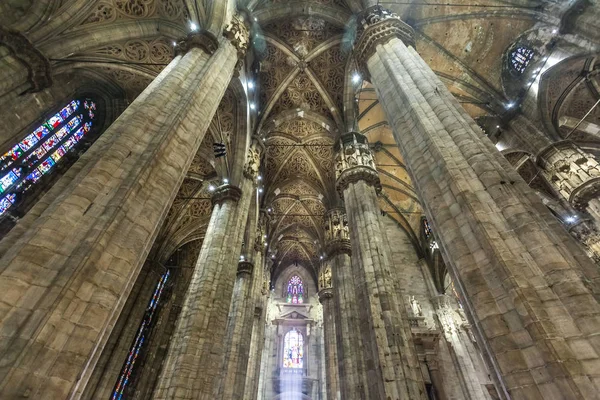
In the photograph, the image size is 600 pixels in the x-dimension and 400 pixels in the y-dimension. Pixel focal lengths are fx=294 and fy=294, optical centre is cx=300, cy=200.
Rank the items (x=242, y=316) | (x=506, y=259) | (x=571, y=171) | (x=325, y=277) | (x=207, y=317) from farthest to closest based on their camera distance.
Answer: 1. (x=325, y=277)
2. (x=242, y=316)
3. (x=571, y=171)
4. (x=207, y=317)
5. (x=506, y=259)

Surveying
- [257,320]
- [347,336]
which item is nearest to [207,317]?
[347,336]

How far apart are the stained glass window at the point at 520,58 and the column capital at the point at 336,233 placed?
955 centimetres

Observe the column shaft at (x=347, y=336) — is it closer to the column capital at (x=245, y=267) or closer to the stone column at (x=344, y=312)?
the stone column at (x=344, y=312)

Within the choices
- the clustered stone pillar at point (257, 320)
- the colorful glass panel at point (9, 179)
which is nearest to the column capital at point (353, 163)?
the clustered stone pillar at point (257, 320)

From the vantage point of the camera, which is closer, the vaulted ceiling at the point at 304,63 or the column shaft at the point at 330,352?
the vaulted ceiling at the point at 304,63

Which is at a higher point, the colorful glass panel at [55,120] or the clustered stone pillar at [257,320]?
the colorful glass panel at [55,120]

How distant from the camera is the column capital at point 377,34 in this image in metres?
7.77

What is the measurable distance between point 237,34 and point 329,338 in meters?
13.9

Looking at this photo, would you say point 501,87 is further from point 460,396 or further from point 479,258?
point 460,396

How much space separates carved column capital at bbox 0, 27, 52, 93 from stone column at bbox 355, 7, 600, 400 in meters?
9.18

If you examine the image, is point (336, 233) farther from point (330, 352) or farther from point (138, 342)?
point (138, 342)

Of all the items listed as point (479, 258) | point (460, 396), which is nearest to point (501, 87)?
point (479, 258)

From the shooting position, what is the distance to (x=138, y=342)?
16422 millimetres

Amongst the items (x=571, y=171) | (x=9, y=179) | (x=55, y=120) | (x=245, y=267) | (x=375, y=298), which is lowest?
(x=375, y=298)
